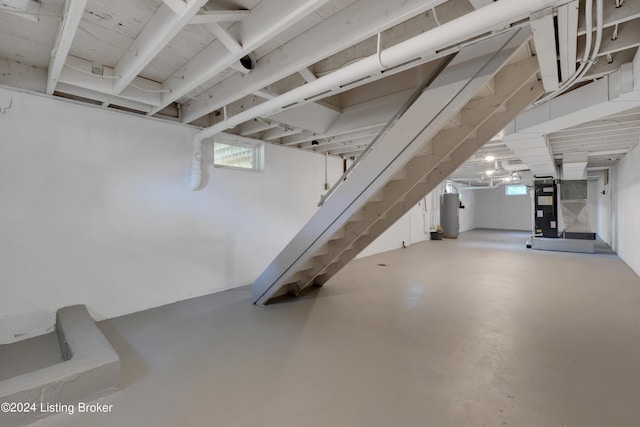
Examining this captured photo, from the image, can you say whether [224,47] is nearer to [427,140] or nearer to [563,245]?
[427,140]

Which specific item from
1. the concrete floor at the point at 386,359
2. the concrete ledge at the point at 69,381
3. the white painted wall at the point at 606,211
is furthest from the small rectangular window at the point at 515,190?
the concrete ledge at the point at 69,381

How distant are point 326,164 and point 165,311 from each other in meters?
3.58

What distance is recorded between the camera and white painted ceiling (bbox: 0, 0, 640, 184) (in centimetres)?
154

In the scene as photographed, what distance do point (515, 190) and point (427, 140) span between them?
13872 millimetres

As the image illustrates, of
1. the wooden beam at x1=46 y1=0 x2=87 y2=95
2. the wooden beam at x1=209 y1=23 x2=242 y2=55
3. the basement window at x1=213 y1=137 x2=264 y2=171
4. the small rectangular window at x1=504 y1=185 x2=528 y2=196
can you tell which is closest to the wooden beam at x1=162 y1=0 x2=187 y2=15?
the wooden beam at x1=209 y1=23 x2=242 y2=55

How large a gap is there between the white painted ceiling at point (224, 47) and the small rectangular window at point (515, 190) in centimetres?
1082

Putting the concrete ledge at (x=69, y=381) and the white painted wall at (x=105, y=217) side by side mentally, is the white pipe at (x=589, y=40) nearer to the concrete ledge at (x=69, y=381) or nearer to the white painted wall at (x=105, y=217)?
the concrete ledge at (x=69, y=381)

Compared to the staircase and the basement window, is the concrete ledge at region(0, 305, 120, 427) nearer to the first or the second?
the staircase

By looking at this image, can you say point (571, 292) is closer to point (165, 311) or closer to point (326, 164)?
point (326, 164)

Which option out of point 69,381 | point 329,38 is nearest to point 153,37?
point 329,38

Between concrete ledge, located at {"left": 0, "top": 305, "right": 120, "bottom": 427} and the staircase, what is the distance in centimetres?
158

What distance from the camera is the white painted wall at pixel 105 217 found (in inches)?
94.7

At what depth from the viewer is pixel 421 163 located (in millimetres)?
2570

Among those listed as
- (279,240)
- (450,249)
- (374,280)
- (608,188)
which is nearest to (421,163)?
(374,280)
